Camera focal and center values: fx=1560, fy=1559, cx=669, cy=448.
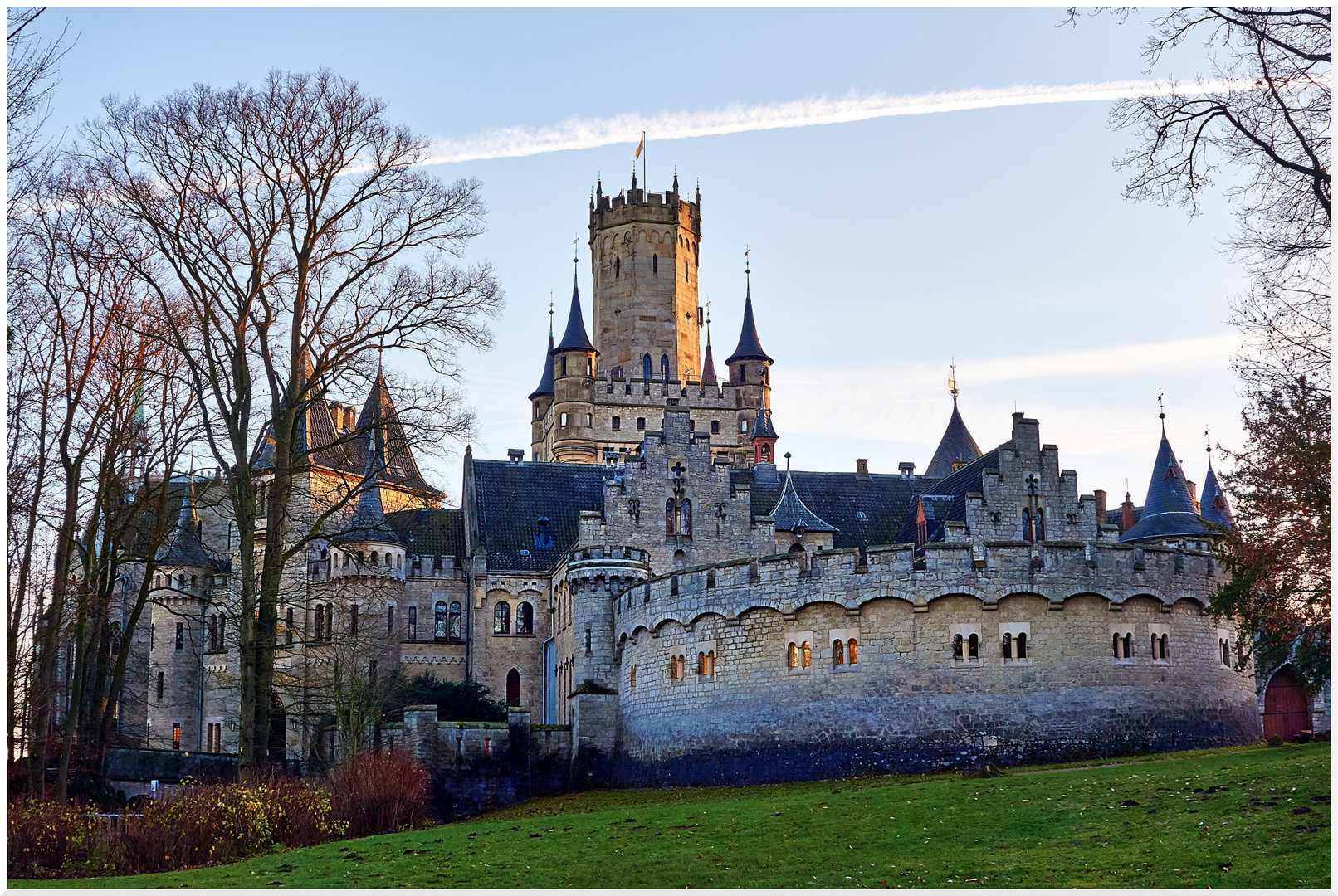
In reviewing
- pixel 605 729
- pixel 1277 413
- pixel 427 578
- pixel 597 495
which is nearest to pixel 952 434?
pixel 597 495

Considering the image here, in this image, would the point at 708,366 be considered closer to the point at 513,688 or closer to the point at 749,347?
the point at 749,347

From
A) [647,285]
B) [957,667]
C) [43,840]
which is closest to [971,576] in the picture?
[957,667]

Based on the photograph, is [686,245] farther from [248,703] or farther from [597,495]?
[248,703]

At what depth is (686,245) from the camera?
9462cm

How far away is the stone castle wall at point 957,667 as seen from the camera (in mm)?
38250

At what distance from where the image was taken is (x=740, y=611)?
4112cm

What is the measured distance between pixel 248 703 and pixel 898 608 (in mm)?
16627

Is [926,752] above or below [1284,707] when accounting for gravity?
below

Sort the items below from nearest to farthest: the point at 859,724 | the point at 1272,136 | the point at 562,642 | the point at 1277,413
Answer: the point at 1272,136 → the point at 1277,413 → the point at 859,724 → the point at 562,642

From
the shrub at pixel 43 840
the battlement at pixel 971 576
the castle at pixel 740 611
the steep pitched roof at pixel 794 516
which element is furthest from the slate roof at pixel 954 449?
the shrub at pixel 43 840

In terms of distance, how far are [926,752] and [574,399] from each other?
173 feet

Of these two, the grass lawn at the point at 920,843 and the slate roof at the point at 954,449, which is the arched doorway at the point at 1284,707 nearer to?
the grass lawn at the point at 920,843

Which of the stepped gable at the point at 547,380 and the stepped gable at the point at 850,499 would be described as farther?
the stepped gable at the point at 547,380

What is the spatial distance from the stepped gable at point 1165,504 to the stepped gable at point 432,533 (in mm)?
25247
